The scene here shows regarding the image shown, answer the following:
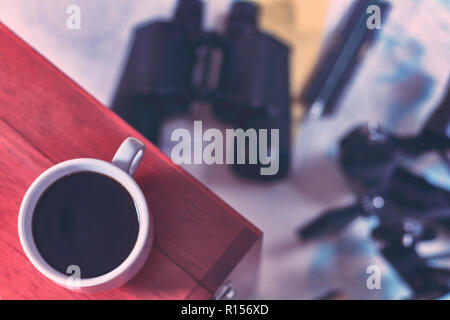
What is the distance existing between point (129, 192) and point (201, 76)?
0.45 metres

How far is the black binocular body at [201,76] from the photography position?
0.79 meters

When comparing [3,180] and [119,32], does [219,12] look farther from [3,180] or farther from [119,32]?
[3,180]

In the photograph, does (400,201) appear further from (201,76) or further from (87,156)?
(87,156)

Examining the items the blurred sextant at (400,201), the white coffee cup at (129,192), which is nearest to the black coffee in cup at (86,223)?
the white coffee cup at (129,192)

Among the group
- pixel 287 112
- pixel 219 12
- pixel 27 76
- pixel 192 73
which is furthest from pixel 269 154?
pixel 27 76

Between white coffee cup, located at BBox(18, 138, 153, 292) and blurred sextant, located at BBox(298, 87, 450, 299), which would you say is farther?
blurred sextant, located at BBox(298, 87, 450, 299)

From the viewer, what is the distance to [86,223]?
15.6 inches

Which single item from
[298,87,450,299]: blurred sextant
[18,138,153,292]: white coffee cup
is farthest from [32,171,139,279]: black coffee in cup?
[298,87,450,299]: blurred sextant

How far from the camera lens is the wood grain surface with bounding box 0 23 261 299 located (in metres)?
0.44

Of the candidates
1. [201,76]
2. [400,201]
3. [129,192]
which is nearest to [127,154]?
[129,192]

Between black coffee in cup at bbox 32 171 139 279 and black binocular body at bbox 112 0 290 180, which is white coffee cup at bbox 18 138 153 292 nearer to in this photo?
black coffee in cup at bbox 32 171 139 279

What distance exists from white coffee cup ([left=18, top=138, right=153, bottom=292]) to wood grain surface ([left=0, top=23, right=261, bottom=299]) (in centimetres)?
4

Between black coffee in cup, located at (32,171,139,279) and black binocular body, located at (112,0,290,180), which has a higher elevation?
black binocular body, located at (112,0,290,180)

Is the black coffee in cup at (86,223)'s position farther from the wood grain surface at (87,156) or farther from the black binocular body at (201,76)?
the black binocular body at (201,76)
